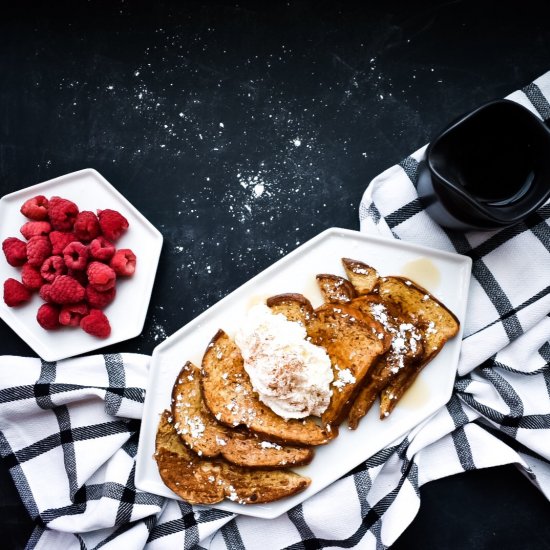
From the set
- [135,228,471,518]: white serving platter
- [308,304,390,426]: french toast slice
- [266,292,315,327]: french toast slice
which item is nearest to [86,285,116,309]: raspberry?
[135,228,471,518]: white serving platter

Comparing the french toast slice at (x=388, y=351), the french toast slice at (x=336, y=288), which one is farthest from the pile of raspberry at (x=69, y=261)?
the french toast slice at (x=388, y=351)

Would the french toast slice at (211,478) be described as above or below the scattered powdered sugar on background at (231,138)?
below

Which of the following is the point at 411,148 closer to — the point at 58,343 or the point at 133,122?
Answer: the point at 133,122

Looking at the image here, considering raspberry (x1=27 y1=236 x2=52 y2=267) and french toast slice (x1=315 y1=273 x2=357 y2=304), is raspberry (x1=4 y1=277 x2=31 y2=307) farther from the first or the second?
french toast slice (x1=315 y1=273 x2=357 y2=304)

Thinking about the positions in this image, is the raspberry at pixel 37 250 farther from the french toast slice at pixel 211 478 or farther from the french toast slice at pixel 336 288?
the french toast slice at pixel 336 288

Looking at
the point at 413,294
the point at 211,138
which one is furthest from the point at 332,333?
the point at 211,138
